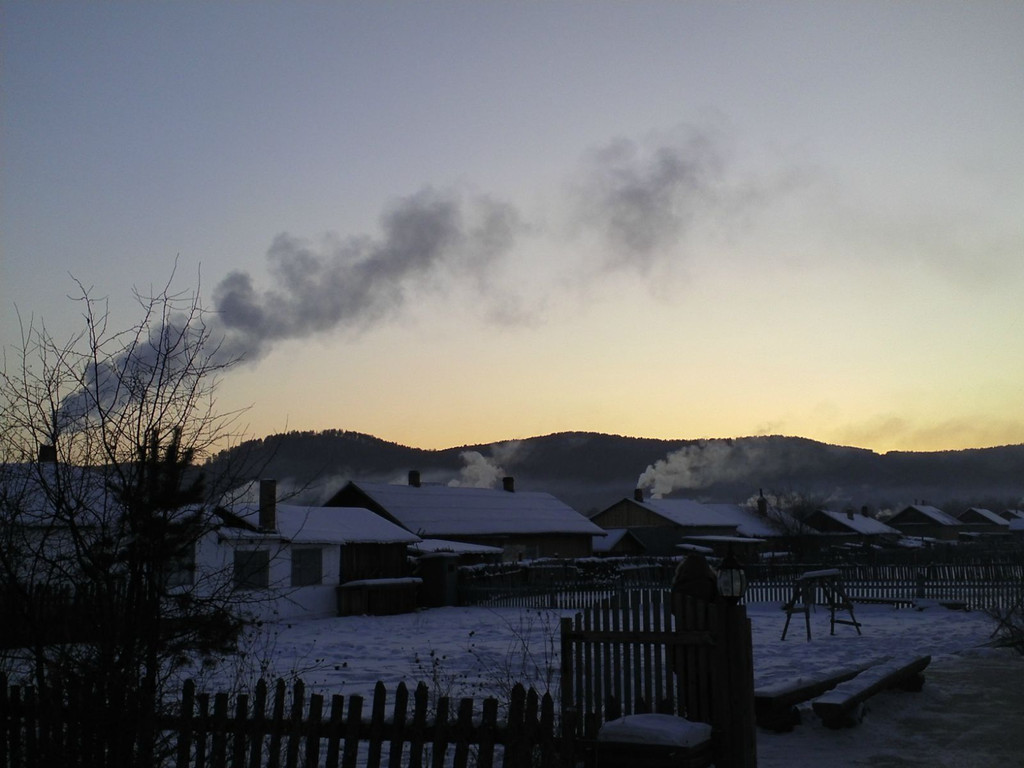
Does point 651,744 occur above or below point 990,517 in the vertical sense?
above

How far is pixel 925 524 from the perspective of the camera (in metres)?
109

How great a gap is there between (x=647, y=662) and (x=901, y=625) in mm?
16713

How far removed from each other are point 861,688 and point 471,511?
39.0m

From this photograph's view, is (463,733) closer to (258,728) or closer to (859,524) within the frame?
(258,728)

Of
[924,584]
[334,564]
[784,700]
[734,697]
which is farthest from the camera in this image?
[334,564]

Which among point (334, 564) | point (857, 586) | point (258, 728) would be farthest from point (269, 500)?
point (258, 728)

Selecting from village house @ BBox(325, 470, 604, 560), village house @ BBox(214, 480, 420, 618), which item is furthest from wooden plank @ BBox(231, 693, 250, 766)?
village house @ BBox(325, 470, 604, 560)

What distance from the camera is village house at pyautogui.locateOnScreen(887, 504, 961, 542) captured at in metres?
108

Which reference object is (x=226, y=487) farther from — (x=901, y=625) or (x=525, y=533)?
(x=525, y=533)

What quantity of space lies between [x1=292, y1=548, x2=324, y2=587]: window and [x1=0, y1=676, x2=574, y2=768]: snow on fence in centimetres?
2311

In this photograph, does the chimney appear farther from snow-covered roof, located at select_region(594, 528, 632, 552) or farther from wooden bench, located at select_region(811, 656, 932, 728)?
snow-covered roof, located at select_region(594, 528, 632, 552)

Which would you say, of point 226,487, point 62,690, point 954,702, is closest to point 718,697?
point 226,487

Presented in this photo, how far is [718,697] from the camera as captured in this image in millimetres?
6887

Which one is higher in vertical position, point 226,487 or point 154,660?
point 226,487
